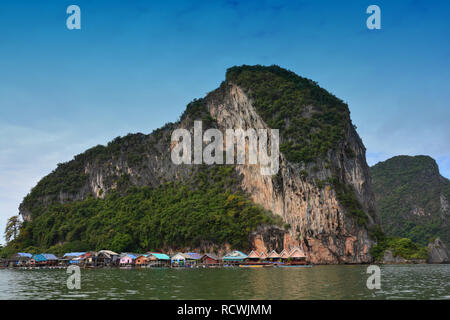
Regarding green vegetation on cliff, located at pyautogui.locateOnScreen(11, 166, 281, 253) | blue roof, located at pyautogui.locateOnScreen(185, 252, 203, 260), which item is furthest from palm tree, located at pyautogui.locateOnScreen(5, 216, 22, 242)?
blue roof, located at pyautogui.locateOnScreen(185, 252, 203, 260)

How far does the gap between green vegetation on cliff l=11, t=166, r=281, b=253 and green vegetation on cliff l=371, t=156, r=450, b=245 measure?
63.5 m

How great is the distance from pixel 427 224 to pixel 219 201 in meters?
73.6

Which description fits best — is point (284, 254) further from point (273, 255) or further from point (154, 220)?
point (154, 220)

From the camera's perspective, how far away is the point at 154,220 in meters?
92.6

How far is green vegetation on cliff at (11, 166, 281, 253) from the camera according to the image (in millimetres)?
84438

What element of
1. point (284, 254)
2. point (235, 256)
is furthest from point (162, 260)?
point (284, 254)

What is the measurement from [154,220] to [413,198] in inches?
3859

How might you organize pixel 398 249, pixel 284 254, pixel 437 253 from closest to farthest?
pixel 284 254 < pixel 398 249 < pixel 437 253

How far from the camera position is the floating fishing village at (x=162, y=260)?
71.8 metres

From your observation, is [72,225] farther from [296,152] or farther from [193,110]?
[296,152]
